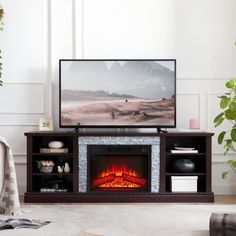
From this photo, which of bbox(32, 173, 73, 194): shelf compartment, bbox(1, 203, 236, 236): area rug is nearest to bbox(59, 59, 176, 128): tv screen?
bbox(32, 173, 73, 194): shelf compartment

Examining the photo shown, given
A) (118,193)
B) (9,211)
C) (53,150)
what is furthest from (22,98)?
(9,211)

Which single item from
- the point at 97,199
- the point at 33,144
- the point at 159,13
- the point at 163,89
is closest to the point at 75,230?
the point at 97,199

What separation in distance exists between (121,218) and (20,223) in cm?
90

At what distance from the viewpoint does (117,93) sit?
5.64 meters

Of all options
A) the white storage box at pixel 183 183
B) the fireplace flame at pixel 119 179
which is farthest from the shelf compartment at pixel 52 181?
the white storage box at pixel 183 183

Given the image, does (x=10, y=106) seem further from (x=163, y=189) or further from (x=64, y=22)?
(x=163, y=189)

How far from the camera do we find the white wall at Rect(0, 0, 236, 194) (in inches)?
231

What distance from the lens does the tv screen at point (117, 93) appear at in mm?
5613

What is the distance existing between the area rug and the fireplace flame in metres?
0.33

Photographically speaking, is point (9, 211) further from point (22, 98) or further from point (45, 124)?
point (22, 98)

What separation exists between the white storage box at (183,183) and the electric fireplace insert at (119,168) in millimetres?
282

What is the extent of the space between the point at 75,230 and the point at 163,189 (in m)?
1.65

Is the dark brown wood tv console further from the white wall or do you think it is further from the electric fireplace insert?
the white wall

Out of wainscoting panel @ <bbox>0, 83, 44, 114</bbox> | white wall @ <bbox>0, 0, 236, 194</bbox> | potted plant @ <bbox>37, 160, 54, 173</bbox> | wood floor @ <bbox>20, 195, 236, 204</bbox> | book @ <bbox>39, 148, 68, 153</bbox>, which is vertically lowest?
wood floor @ <bbox>20, 195, 236, 204</bbox>
